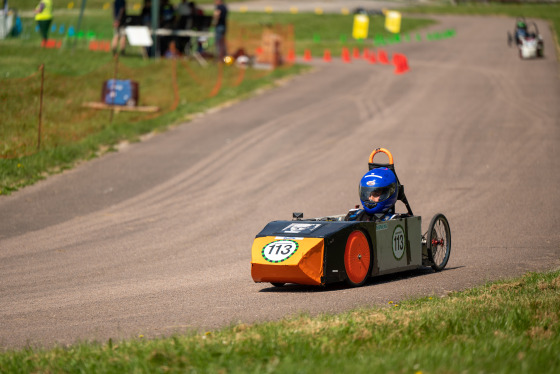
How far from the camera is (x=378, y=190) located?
32.9 ft

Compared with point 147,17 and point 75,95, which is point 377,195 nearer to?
point 75,95

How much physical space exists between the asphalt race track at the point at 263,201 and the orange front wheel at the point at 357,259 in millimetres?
173

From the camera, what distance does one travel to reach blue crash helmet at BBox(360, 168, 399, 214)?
10023 millimetres

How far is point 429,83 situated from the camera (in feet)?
98.5

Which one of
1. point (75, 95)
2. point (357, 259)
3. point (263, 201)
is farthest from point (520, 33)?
point (357, 259)

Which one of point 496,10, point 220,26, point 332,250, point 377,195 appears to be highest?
point 496,10

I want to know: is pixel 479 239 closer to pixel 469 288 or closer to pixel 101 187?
pixel 469 288

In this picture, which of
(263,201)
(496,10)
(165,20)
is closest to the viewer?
(263,201)

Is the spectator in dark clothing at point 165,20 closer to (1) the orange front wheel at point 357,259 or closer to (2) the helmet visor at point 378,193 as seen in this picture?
(2) the helmet visor at point 378,193

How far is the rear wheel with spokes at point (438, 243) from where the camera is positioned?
10.6 meters

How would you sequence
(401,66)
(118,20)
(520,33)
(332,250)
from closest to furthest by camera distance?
(332,250) → (118,20) → (401,66) → (520,33)

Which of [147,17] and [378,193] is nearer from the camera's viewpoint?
[378,193]

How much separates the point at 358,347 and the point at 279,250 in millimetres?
3001

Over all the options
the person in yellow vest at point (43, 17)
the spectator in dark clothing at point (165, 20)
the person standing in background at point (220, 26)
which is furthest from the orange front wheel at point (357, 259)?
the spectator in dark clothing at point (165, 20)
